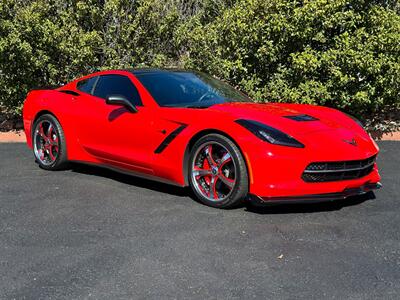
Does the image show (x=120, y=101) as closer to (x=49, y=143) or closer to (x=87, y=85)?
(x=87, y=85)

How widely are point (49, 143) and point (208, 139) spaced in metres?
2.75

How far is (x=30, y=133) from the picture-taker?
7219 mm

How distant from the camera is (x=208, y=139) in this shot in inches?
199

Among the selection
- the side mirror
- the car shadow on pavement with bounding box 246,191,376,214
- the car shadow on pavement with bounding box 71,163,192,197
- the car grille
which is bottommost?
the car shadow on pavement with bounding box 71,163,192,197

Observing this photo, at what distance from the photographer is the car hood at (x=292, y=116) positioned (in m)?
4.94

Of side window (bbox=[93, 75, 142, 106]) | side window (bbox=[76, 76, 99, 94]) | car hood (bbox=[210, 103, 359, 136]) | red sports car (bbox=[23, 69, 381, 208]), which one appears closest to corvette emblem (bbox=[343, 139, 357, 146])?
red sports car (bbox=[23, 69, 381, 208])

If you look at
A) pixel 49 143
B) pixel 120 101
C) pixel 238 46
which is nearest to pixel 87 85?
pixel 49 143

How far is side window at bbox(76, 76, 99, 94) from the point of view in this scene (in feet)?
21.7

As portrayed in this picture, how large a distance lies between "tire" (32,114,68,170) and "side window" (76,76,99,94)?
52 centimetres

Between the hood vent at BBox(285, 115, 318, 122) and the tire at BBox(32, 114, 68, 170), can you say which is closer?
the hood vent at BBox(285, 115, 318, 122)

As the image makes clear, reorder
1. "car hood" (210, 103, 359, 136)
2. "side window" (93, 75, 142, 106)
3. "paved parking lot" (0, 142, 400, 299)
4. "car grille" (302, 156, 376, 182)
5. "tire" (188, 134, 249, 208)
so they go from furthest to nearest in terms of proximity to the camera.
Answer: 1. "side window" (93, 75, 142, 106)
2. "car hood" (210, 103, 359, 136)
3. "tire" (188, 134, 249, 208)
4. "car grille" (302, 156, 376, 182)
5. "paved parking lot" (0, 142, 400, 299)

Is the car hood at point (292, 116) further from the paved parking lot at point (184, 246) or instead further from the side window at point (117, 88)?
the side window at point (117, 88)

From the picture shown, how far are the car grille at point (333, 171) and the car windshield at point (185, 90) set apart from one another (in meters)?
1.39

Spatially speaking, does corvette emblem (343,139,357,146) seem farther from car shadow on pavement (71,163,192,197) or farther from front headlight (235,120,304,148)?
car shadow on pavement (71,163,192,197)
